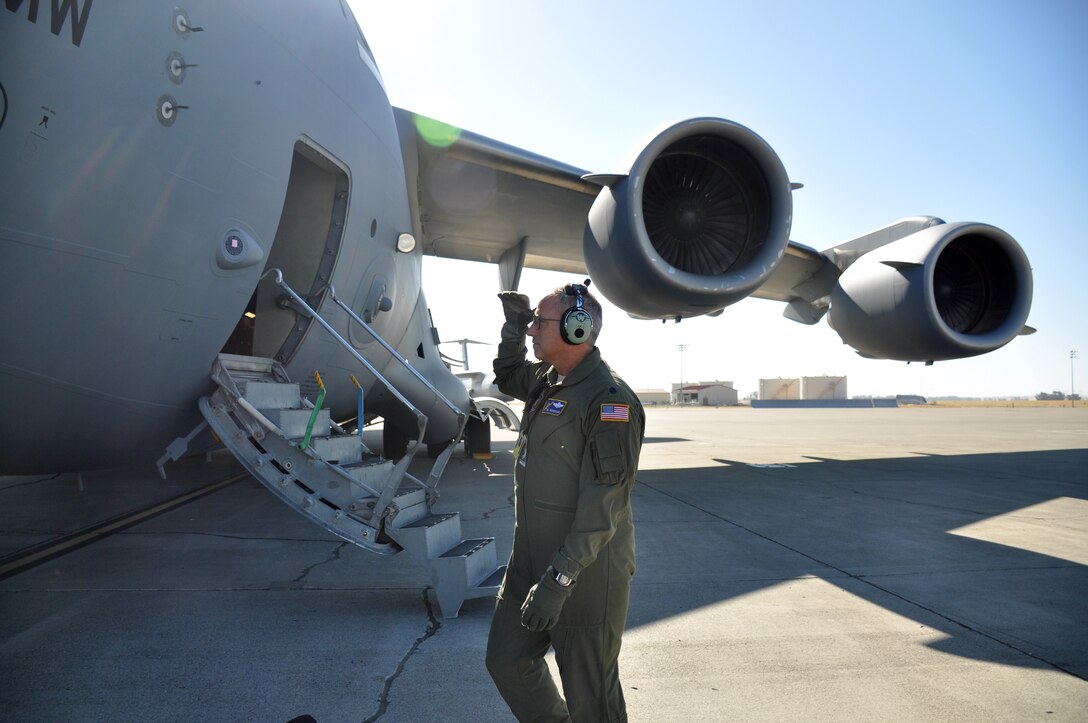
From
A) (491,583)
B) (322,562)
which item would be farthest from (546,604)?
(322,562)

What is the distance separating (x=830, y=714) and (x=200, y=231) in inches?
149

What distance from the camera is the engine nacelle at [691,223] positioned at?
18.1 feet

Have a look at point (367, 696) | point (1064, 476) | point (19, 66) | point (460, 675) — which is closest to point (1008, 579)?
point (460, 675)

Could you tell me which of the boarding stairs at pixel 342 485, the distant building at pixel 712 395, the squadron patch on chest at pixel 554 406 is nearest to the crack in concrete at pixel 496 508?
the boarding stairs at pixel 342 485

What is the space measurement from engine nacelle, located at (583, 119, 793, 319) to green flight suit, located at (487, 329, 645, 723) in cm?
355

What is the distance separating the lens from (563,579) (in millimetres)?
1776

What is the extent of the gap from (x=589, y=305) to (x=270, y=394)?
2.64 meters

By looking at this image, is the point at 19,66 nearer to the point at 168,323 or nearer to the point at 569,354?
the point at 168,323

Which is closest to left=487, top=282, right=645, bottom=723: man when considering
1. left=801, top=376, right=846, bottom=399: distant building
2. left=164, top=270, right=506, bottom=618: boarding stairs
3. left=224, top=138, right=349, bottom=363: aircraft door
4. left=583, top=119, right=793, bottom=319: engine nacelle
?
left=164, top=270, right=506, bottom=618: boarding stairs

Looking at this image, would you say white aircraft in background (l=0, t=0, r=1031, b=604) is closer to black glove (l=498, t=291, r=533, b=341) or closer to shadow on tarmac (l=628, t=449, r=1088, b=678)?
black glove (l=498, t=291, r=533, b=341)

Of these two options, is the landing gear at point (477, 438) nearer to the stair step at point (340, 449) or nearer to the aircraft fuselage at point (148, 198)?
the aircraft fuselage at point (148, 198)

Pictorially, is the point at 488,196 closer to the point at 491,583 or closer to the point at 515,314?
the point at 491,583

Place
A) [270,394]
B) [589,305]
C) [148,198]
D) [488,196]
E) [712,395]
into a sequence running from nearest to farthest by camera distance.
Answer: [589,305] → [148,198] → [270,394] → [488,196] → [712,395]

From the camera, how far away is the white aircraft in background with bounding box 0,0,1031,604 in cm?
291
